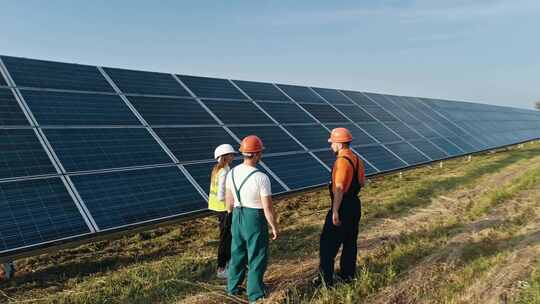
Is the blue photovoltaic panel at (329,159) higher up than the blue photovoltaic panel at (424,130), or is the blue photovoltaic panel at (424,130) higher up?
the blue photovoltaic panel at (424,130)

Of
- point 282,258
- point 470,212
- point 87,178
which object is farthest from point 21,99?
point 470,212

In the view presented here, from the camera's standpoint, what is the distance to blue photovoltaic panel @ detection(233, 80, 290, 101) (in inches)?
538

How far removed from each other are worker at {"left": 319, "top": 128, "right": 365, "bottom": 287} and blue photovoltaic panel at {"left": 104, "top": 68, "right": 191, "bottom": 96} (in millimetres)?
6953

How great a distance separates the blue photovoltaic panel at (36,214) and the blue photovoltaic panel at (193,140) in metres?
2.74

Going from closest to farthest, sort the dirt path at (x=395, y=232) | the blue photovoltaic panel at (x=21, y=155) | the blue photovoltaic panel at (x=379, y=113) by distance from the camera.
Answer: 1. the dirt path at (x=395, y=232)
2. the blue photovoltaic panel at (x=21, y=155)
3. the blue photovoltaic panel at (x=379, y=113)

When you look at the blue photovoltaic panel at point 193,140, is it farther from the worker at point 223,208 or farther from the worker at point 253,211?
the worker at point 253,211

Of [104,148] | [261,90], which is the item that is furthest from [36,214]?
[261,90]

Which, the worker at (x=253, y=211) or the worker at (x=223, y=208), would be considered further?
the worker at (x=223, y=208)

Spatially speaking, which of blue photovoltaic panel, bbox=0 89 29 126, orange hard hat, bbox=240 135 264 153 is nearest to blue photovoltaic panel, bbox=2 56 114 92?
blue photovoltaic panel, bbox=0 89 29 126

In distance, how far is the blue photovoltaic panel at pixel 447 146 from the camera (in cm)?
1647

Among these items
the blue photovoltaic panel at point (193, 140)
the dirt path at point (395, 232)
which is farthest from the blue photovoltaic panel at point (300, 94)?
the dirt path at point (395, 232)

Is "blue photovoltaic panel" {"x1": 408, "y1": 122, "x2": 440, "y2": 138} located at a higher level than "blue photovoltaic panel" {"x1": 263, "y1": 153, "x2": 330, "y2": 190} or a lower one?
higher

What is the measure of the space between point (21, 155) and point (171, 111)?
13.6ft

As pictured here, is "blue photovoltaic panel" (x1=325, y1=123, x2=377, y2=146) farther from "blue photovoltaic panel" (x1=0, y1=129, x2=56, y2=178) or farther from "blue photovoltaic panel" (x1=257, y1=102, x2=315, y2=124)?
"blue photovoltaic panel" (x1=0, y1=129, x2=56, y2=178)
